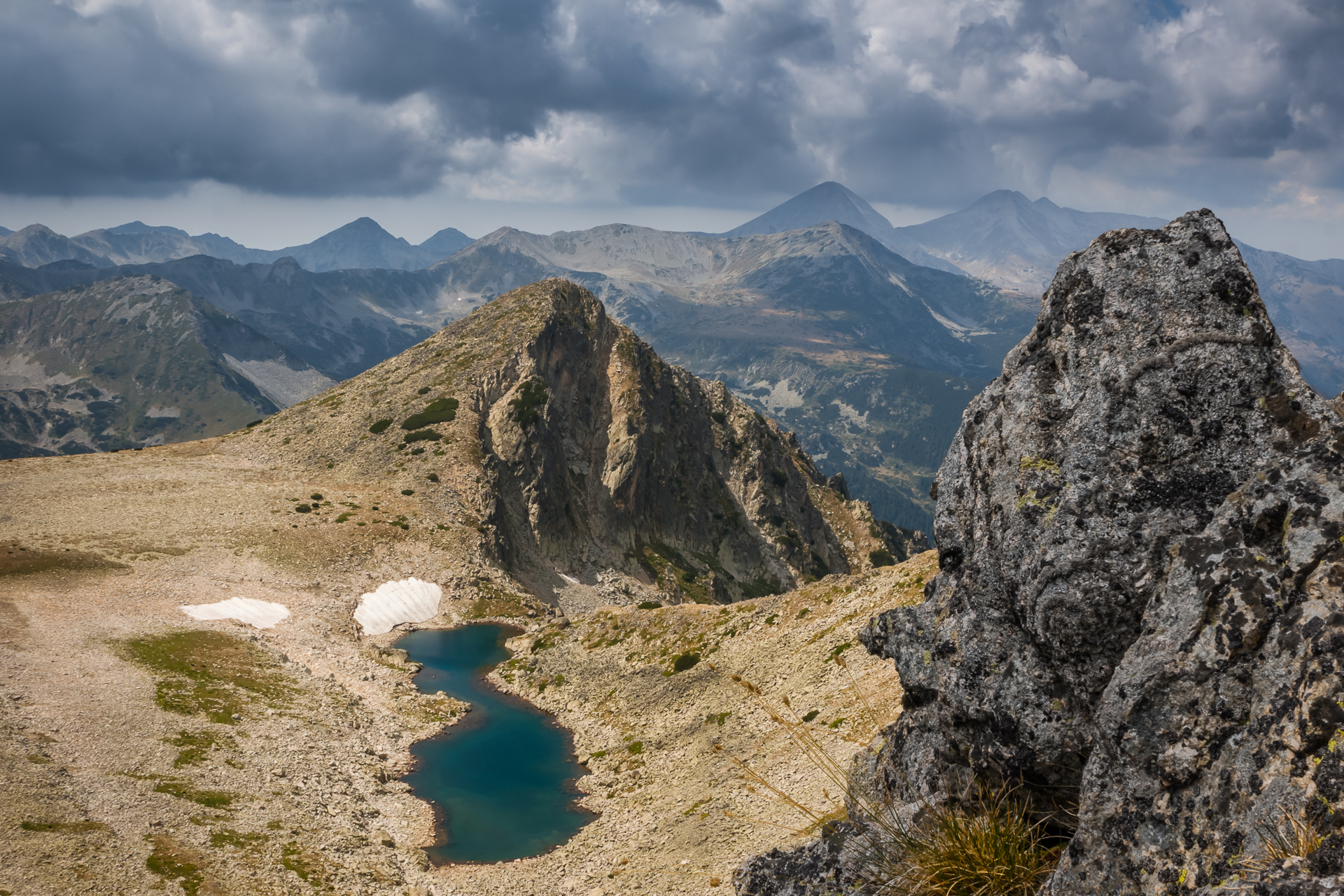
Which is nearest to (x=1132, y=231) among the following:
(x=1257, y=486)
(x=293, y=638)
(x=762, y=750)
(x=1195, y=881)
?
(x=1257, y=486)

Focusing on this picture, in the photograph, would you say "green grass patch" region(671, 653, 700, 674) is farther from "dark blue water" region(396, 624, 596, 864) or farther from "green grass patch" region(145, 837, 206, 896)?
"green grass patch" region(145, 837, 206, 896)

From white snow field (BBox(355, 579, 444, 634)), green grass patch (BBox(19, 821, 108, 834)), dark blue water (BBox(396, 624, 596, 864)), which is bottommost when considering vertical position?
dark blue water (BBox(396, 624, 596, 864))

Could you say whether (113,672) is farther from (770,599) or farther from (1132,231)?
(1132,231)

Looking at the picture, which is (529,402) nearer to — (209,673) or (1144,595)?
(209,673)

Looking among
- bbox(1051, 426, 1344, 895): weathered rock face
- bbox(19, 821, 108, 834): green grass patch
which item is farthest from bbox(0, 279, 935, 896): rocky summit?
bbox(1051, 426, 1344, 895): weathered rock face

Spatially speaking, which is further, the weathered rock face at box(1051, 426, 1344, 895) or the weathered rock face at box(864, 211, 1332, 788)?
the weathered rock face at box(864, 211, 1332, 788)

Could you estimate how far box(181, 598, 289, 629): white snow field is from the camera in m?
61.6

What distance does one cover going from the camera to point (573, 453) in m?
121

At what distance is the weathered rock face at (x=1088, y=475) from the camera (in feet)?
33.7

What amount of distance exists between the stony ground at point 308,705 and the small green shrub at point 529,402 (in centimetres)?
2970

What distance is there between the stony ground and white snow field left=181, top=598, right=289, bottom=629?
1257mm

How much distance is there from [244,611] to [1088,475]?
69.5 m

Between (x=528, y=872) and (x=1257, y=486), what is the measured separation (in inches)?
1470

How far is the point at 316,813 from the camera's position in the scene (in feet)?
129
